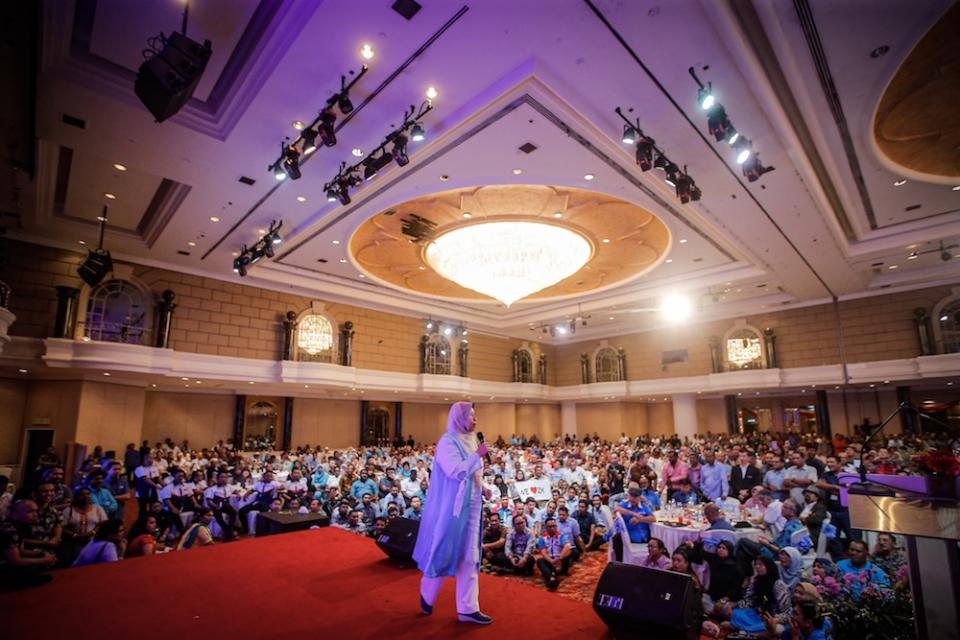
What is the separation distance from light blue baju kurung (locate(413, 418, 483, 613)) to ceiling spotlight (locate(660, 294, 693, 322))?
13.4 meters

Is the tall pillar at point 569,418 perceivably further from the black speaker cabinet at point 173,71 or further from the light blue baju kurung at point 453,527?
the black speaker cabinet at point 173,71

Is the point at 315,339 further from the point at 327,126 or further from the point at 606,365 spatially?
the point at 606,365

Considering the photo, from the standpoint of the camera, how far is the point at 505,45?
207 inches

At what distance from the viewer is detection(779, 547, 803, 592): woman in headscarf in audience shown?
4641 millimetres

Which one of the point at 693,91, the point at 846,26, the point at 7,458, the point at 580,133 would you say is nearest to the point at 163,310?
the point at 7,458

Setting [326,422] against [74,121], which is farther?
[326,422]

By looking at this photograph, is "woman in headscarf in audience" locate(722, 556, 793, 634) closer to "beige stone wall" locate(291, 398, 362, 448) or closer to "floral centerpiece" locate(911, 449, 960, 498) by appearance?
"floral centerpiece" locate(911, 449, 960, 498)

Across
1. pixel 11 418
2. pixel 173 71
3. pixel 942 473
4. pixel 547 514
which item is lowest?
pixel 547 514

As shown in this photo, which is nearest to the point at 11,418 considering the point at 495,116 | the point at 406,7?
the point at 495,116

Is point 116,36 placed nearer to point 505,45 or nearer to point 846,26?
point 505,45

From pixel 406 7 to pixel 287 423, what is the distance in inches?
546

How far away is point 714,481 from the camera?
9.20m

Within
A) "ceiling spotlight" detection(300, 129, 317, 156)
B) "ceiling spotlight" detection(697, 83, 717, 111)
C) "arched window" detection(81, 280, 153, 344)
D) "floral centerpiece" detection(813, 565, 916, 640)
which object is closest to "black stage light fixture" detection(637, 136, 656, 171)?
"ceiling spotlight" detection(697, 83, 717, 111)

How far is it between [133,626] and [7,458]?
12081mm
